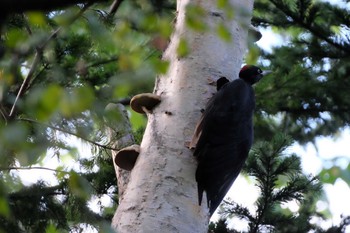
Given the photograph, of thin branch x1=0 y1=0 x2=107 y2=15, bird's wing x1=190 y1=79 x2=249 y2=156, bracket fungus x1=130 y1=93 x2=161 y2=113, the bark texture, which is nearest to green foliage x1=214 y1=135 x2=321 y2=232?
bird's wing x1=190 y1=79 x2=249 y2=156

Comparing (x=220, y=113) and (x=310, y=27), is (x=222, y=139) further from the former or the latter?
(x=310, y=27)

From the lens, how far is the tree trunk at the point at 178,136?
295cm

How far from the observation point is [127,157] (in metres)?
3.38

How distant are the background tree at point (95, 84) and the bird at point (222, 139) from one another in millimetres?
299

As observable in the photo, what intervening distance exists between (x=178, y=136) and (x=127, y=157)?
277 millimetres

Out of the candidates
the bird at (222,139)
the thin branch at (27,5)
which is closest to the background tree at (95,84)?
the thin branch at (27,5)

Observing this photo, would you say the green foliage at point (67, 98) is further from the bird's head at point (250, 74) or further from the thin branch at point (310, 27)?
the thin branch at point (310, 27)

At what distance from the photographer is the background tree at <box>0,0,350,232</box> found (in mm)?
2072

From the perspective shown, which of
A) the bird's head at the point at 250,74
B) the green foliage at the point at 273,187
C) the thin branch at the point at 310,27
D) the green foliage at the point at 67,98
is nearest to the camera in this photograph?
the green foliage at the point at 67,98

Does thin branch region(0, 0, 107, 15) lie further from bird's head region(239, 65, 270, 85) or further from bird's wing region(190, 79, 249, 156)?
bird's head region(239, 65, 270, 85)

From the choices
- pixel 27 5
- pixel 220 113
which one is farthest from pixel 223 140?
pixel 27 5

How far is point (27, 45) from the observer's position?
200 centimetres

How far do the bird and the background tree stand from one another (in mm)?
299

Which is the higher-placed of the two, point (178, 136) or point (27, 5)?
point (27, 5)
